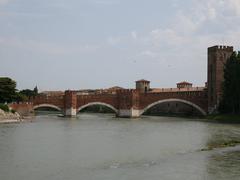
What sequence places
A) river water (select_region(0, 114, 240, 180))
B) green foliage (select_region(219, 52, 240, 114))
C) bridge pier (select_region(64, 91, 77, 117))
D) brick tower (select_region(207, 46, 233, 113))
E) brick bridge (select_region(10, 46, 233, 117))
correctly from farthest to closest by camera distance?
bridge pier (select_region(64, 91, 77, 117)) → brick bridge (select_region(10, 46, 233, 117)) → brick tower (select_region(207, 46, 233, 113)) → green foliage (select_region(219, 52, 240, 114)) → river water (select_region(0, 114, 240, 180))

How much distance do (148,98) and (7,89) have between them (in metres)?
16.3

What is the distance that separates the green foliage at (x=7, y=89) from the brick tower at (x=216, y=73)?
22.0m

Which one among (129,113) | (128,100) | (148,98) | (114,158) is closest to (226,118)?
(148,98)

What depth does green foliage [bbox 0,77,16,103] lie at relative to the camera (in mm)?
52406

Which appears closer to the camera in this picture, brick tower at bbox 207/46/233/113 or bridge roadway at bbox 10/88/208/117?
brick tower at bbox 207/46/233/113

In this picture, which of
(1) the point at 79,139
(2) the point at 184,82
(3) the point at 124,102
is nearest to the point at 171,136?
(1) the point at 79,139

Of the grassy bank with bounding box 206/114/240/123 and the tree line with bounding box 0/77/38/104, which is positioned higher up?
the tree line with bounding box 0/77/38/104

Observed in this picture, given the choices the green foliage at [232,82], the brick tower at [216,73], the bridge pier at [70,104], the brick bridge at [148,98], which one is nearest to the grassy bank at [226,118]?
the green foliage at [232,82]

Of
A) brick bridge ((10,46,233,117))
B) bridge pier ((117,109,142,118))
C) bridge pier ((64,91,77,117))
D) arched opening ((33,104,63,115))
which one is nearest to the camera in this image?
brick bridge ((10,46,233,117))

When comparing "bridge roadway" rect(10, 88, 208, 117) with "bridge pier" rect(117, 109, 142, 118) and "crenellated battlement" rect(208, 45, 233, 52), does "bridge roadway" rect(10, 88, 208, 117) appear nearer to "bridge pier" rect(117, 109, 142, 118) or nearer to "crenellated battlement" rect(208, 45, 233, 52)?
"bridge pier" rect(117, 109, 142, 118)

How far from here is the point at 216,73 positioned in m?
54.7

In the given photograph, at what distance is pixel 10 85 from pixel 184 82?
110 feet

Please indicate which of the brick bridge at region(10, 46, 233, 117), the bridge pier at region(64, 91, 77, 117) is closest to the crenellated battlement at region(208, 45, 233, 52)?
the brick bridge at region(10, 46, 233, 117)

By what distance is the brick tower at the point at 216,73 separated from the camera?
54094 millimetres
